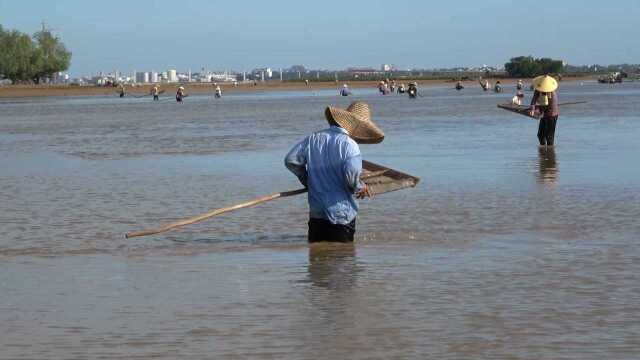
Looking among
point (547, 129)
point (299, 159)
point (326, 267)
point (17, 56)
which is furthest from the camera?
point (17, 56)

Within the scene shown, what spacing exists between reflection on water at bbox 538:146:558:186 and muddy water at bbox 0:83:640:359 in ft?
0.31

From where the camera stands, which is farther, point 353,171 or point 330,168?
point 330,168

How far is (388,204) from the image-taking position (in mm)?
14828

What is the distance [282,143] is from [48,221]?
14728 millimetres

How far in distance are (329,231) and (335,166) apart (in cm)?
75

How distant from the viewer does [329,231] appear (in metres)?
10.8

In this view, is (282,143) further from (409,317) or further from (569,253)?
(409,317)

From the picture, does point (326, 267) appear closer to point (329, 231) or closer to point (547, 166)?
point (329, 231)

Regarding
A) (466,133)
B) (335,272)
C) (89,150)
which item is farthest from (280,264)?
(466,133)

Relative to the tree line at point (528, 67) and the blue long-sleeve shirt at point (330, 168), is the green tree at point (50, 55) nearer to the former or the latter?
the tree line at point (528, 67)

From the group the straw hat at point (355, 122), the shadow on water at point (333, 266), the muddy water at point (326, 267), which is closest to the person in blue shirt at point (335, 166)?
the straw hat at point (355, 122)

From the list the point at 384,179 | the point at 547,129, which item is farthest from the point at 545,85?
the point at 384,179

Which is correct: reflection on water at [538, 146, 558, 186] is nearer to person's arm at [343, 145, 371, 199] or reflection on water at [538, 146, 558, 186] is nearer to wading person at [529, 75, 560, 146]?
wading person at [529, 75, 560, 146]

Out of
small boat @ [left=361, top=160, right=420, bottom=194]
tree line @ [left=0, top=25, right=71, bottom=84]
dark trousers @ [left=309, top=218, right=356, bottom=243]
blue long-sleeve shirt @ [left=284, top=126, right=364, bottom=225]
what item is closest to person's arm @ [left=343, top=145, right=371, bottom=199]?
blue long-sleeve shirt @ [left=284, top=126, right=364, bottom=225]
